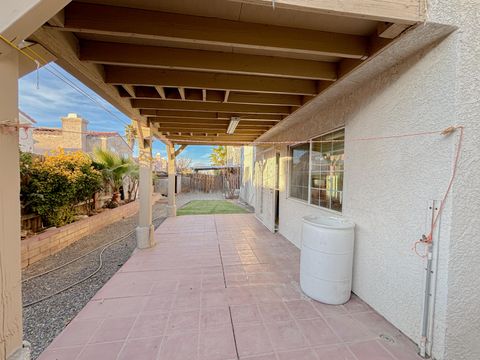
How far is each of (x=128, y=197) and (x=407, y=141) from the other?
34.0 feet

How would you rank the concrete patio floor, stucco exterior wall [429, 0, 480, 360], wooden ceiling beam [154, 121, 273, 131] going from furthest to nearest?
wooden ceiling beam [154, 121, 273, 131]
the concrete patio floor
stucco exterior wall [429, 0, 480, 360]

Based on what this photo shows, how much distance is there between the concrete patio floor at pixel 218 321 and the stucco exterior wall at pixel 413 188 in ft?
1.36

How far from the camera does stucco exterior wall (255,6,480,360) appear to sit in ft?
5.97

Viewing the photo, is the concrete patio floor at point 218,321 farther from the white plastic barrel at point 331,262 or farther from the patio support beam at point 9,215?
the patio support beam at point 9,215

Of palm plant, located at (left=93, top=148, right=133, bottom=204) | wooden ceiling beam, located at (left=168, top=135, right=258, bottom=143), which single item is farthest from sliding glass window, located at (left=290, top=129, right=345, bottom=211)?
palm plant, located at (left=93, top=148, right=133, bottom=204)

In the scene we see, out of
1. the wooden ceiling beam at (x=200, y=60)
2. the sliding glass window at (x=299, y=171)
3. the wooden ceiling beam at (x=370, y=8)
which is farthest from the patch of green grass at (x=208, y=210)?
the wooden ceiling beam at (x=370, y=8)

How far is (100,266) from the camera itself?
3.88 meters

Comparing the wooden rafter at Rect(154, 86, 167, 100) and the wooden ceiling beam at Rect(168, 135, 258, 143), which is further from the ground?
the wooden rafter at Rect(154, 86, 167, 100)

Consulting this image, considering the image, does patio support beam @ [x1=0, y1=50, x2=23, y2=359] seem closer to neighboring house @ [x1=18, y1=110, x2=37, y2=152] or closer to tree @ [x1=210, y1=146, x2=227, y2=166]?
neighboring house @ [x1=18, y1=110, x2=37, y2=152]

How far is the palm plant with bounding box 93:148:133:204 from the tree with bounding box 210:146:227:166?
639 inches

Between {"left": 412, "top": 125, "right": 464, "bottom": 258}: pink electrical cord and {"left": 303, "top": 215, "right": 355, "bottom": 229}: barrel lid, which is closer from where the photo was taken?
{"left": 412, "top": 125, "right": 464, "bottom": 258}: pink electrical cord

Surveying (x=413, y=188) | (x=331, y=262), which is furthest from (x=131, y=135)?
(x=413, y=188)

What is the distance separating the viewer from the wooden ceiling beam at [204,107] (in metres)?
3.98

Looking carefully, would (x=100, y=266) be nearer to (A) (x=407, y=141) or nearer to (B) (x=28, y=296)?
(B) (x=28, y=296)
